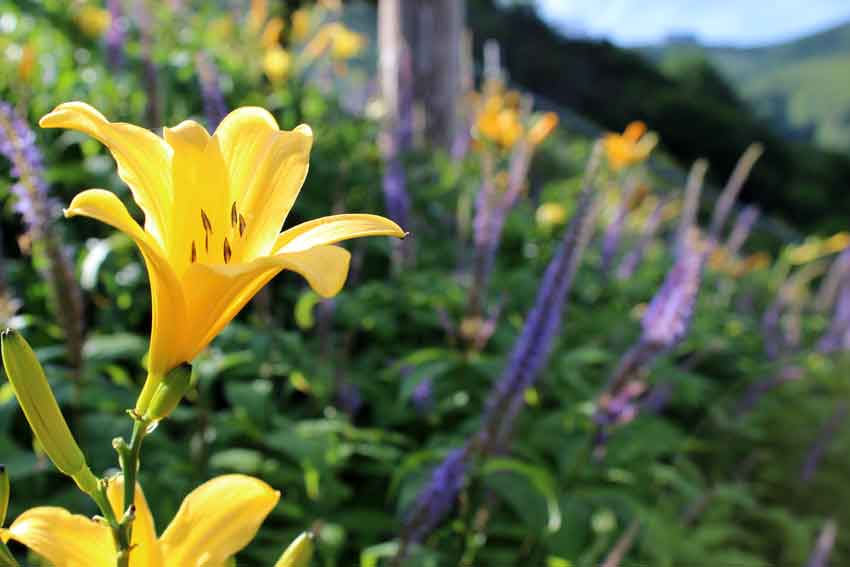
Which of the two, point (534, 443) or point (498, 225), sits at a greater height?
point (498, 225)

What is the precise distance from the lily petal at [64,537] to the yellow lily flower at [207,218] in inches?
4.6

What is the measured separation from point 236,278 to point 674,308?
4.95 ft

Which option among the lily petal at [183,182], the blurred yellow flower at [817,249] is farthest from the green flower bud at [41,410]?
the blurred yellow flower at [817,249]

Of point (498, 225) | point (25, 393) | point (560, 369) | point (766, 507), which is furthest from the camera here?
point (766, 507)

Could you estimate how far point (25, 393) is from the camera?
0.70m

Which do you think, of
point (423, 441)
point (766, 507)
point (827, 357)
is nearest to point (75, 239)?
point (423, 441)

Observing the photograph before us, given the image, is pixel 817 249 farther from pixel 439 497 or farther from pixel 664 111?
pixel 664 111

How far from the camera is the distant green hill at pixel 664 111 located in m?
28.4

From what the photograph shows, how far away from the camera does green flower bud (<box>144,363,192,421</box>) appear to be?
72 centimetres

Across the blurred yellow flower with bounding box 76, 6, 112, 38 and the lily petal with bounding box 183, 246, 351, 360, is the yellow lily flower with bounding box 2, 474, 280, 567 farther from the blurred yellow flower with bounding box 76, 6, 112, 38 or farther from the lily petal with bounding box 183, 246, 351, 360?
the blurred yellow flower with bounding box 76, 6, 112, 38

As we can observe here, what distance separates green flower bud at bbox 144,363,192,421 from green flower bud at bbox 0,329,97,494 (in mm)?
68

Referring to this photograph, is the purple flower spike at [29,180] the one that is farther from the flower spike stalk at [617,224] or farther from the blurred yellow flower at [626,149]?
the blurred yellow flower at [626,149]

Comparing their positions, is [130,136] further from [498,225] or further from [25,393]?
[498,225]

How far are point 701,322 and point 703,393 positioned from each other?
36 centimetres
